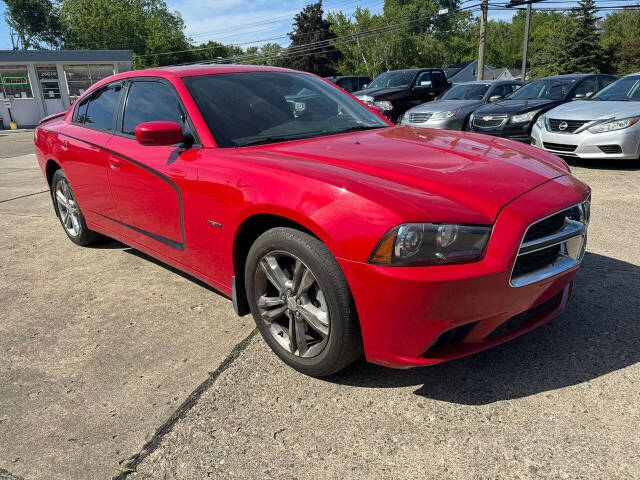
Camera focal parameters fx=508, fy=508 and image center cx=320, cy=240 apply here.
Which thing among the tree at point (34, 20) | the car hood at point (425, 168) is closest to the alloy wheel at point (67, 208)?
the car hood at point (425, 168)

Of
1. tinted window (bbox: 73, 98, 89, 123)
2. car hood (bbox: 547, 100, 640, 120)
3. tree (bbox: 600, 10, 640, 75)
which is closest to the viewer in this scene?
tinted window (bbox: 73, 98, 89, 123)

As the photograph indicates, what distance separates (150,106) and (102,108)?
0.85 m

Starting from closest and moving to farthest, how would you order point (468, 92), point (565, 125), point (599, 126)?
point (599, 126) < point (565, 125) < point (468, 92)

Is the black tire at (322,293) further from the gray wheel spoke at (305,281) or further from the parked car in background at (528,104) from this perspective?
the parked car in background at (528,104)

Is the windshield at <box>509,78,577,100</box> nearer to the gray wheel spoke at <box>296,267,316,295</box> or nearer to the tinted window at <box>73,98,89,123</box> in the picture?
the tinted window at <box>73,98,89,123</box>

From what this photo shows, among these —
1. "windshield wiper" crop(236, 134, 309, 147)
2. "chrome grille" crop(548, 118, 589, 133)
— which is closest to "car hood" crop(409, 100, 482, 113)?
"chrome grille" crop(548, 118, 589, 133)

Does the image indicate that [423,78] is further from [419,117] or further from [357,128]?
[357,128]

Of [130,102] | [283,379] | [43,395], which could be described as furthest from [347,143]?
[43,395]

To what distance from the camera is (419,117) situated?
35.2ft

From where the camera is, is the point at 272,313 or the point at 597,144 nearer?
the point at 272,313

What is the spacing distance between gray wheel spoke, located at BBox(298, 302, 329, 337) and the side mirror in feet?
4.23

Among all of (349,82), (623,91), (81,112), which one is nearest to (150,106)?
(81,112)

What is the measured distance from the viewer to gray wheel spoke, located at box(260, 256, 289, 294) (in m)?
2.53

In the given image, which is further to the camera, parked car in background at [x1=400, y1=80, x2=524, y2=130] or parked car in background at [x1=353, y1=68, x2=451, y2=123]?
parked car in background at [x1=353, y1=68, x2=451, y2=123]
